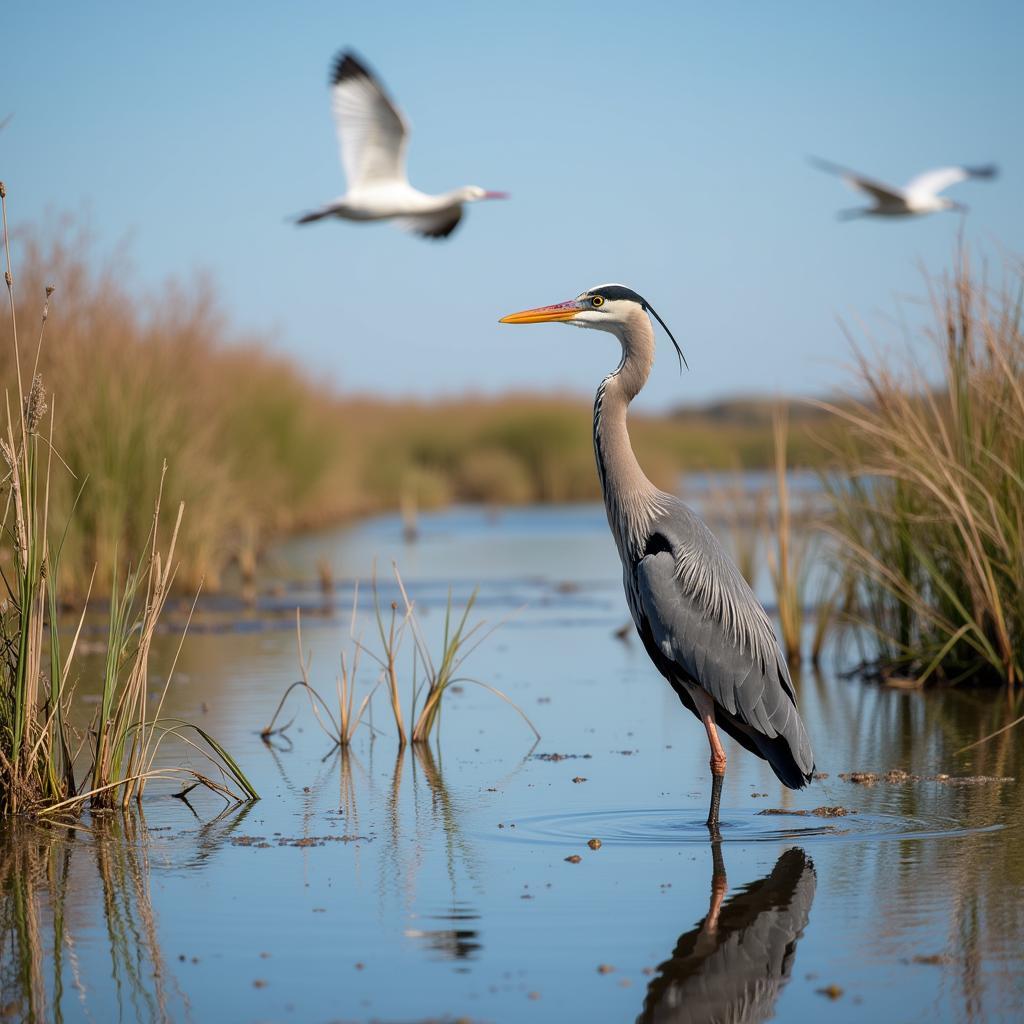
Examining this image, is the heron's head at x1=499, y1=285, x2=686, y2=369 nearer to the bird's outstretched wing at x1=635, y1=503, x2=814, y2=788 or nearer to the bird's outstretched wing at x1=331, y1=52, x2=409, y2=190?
the bird's outstretched wing at x1=635, y1=503, x2=814, y2=788

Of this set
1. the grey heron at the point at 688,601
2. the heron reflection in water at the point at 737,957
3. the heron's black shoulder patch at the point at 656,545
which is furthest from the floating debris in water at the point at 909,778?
the heron reflection in water at the point at 737,957

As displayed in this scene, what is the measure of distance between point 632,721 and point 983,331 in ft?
8.92

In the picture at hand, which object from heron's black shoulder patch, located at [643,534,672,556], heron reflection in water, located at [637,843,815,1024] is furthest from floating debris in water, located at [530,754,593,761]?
heron reflection in water, located at [637,843,815,1024]

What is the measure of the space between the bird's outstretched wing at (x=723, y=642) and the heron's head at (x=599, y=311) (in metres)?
0.93

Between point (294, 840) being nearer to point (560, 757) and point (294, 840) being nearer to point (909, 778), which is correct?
point (560, 757)

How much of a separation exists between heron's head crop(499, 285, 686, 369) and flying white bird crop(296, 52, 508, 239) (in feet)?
15.1

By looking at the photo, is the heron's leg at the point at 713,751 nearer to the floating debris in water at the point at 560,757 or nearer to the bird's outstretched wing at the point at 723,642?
the bird's outstretched wing at the point at 723,642

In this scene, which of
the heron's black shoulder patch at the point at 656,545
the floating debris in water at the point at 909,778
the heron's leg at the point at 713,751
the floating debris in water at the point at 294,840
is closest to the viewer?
the floating debris in water at the point at 294,840

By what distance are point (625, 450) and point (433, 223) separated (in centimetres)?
535

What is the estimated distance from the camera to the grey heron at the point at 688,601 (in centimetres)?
540

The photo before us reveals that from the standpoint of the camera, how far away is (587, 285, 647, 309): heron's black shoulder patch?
5.87 m

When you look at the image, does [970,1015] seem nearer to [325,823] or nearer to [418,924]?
[418,924]

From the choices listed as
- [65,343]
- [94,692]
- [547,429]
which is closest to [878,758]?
[94,692]

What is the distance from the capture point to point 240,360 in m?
23.4
